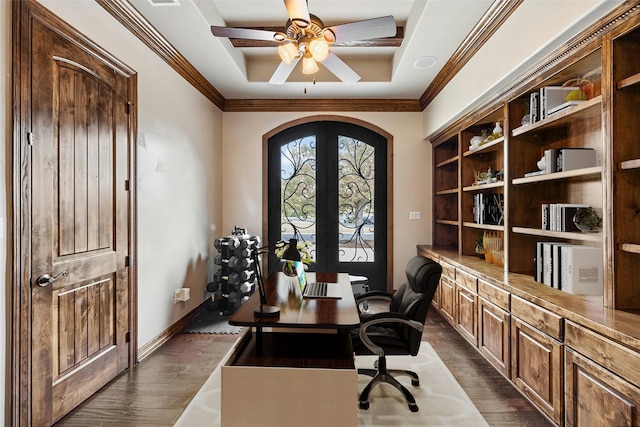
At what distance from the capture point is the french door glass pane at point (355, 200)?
5441 mm

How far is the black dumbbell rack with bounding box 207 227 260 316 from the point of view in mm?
4438

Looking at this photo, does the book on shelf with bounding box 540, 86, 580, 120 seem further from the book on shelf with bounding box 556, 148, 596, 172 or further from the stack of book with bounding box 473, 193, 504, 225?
the stack of book with bounding box 473, 193, 504, 225

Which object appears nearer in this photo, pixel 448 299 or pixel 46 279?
pixel 46 279

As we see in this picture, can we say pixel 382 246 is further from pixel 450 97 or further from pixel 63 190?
pixel 63 190

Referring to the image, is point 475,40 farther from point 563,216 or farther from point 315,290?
point 315,290

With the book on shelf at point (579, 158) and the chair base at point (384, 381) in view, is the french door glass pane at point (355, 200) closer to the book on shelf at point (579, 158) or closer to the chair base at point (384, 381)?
the chair base at point (384, 381)

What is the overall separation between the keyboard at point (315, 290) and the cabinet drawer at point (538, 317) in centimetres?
129

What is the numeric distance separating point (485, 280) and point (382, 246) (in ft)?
8.00

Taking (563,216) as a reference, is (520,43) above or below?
above

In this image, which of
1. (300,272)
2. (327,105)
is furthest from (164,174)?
(327,105)

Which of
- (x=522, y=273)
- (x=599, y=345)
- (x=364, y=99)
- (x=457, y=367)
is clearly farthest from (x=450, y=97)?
(x=599, y=345)

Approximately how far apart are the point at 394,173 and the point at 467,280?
7.48 feet

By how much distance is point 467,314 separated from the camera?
3.49m

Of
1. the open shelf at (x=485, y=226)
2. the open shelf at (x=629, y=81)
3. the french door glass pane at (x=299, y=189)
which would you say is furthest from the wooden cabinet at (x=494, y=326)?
the french door glass pane at (x=299, y=189)
